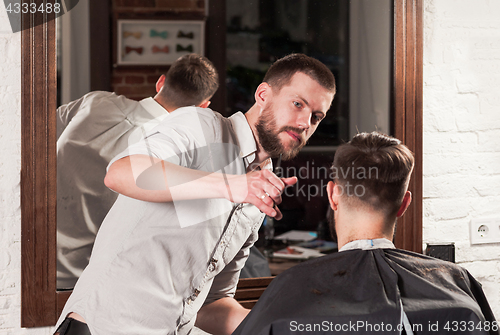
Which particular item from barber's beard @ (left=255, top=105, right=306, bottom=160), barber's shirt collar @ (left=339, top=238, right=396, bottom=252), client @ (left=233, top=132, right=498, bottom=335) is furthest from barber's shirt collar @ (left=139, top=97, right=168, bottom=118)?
barber's shirt collar @ (left=339, top=238, right=396, bottom=252)

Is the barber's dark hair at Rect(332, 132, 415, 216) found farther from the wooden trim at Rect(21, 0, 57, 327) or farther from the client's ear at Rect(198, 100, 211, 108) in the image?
the wooden trim at Rect(21, 0, 57, 327)

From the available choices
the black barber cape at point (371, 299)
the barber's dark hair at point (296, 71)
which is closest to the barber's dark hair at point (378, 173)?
the black barber cape at point (371, 299)

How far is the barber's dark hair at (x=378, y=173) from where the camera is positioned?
131 centimetres

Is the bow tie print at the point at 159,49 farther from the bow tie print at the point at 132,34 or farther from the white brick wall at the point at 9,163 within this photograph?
the white brick wall at the point at 9,163

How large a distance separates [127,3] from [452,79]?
1537 mm

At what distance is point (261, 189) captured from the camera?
111 centimetres

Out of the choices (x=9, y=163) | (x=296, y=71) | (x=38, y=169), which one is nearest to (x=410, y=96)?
(x=296, y=71)

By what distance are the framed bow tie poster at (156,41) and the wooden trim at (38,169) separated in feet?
0.88

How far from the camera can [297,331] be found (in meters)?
1.11

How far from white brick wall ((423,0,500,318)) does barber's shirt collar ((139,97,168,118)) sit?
1.26 m

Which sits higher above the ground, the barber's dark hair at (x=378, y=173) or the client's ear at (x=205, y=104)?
the client's ear at (x=205, y=104)

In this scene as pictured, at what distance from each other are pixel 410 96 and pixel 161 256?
1371 millimetres

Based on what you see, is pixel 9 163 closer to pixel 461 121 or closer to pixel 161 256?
pixel 161 256

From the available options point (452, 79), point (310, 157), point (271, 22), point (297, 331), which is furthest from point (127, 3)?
point (452, 79)
